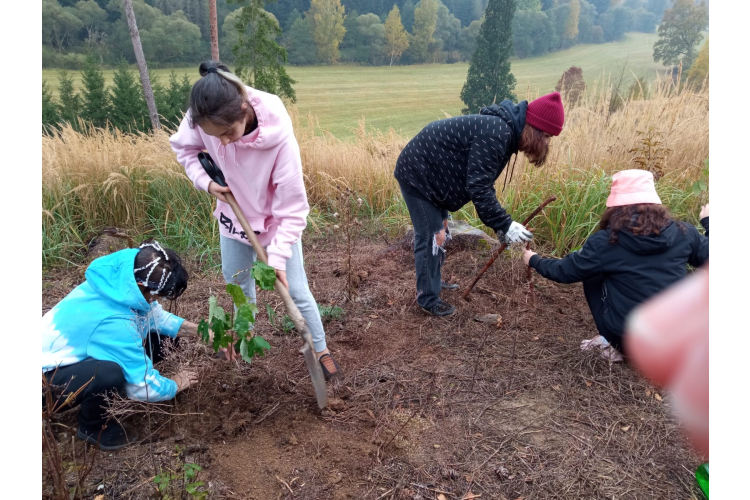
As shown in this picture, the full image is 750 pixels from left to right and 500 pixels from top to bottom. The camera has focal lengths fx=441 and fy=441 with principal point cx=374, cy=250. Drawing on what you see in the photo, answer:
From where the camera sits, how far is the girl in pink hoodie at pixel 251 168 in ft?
5.15

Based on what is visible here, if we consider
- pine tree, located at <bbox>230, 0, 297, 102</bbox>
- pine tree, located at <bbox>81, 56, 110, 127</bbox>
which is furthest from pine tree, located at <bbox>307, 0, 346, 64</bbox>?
pine tree, located at <bbox>81, 56, 110, 127</bbox>

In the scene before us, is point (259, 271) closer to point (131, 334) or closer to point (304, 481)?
point (131, 334)

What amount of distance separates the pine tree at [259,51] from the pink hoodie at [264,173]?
441 cm

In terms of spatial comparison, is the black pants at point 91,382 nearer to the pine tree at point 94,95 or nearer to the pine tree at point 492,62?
the pine tree at point 492,62

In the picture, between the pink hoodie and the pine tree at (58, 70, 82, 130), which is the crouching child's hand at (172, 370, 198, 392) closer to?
the pink hoodie

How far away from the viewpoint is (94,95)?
6.76 m

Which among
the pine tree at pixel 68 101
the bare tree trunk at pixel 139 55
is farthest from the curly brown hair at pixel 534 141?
the pine tree at pixel 68 101

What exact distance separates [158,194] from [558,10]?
7.47m

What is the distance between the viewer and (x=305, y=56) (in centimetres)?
727

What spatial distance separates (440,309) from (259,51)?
186 inches

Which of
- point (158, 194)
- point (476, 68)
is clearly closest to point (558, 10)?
point (476, 68)

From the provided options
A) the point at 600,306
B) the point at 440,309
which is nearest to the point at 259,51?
the point at 440,309

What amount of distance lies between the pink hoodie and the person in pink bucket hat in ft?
4.58

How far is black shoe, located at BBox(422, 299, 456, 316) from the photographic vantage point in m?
2.79
